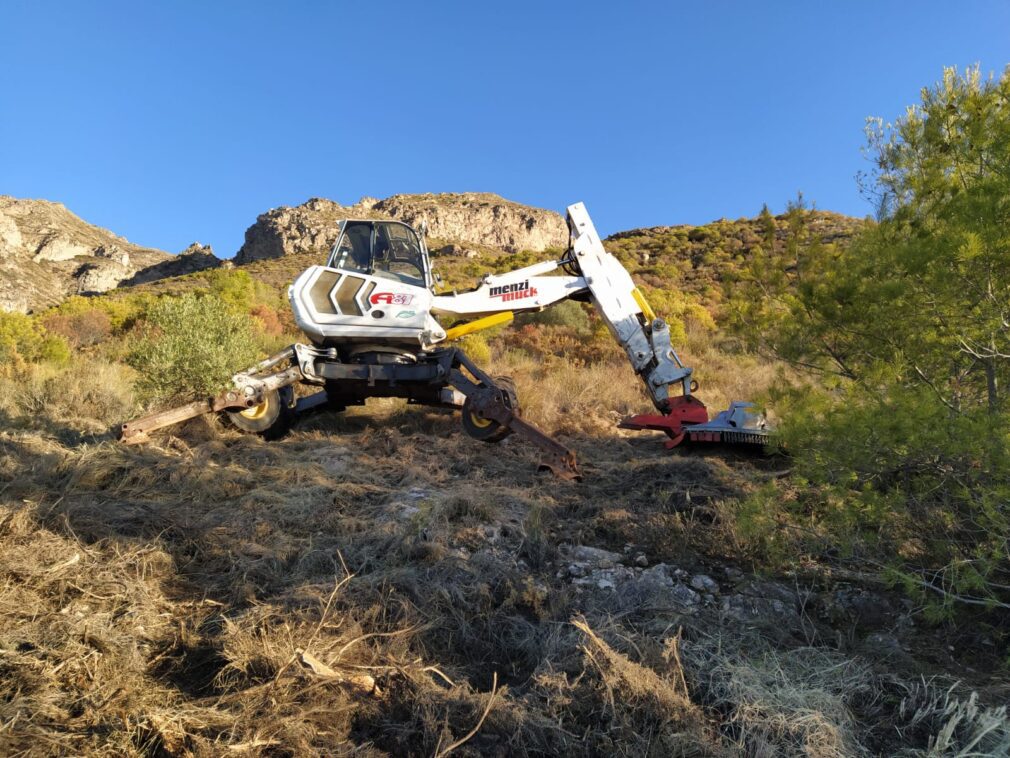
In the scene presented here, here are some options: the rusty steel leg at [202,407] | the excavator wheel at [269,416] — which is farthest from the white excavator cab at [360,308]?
the excavator wheel at [269,416]

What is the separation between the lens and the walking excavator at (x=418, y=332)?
7.25 metres

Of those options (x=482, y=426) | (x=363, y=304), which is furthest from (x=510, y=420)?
(x=363, y=304)

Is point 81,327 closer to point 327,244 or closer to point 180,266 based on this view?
point 327,244

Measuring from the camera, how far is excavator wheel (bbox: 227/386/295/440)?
24.8ft

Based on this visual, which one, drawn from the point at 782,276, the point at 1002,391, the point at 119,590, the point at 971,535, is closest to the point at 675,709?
the point at 971,535

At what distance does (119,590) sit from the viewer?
3078 mm

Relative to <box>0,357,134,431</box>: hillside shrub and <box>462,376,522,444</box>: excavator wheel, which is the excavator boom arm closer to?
<box>462,376,522,444</box>: excavator wheel

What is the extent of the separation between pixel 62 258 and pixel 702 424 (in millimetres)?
60407

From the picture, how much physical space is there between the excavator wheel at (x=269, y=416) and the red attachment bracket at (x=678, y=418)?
15.3 ft

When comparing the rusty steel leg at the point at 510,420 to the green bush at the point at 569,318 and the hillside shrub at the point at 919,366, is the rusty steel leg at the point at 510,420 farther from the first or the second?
the green bush at the point at 569,318

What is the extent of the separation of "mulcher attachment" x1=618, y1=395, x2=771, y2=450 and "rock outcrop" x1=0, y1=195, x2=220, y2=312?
39.2 meters

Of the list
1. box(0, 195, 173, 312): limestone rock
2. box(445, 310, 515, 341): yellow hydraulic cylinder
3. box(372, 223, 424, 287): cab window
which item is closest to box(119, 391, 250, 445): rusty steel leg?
box(372, 223, 424, 287): cab window

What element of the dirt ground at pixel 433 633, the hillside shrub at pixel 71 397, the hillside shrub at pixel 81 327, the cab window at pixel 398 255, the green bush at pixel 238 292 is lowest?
the dirt ground at pixel 433 633

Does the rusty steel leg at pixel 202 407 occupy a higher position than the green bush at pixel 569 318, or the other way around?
the green bush at pixel 569 318
